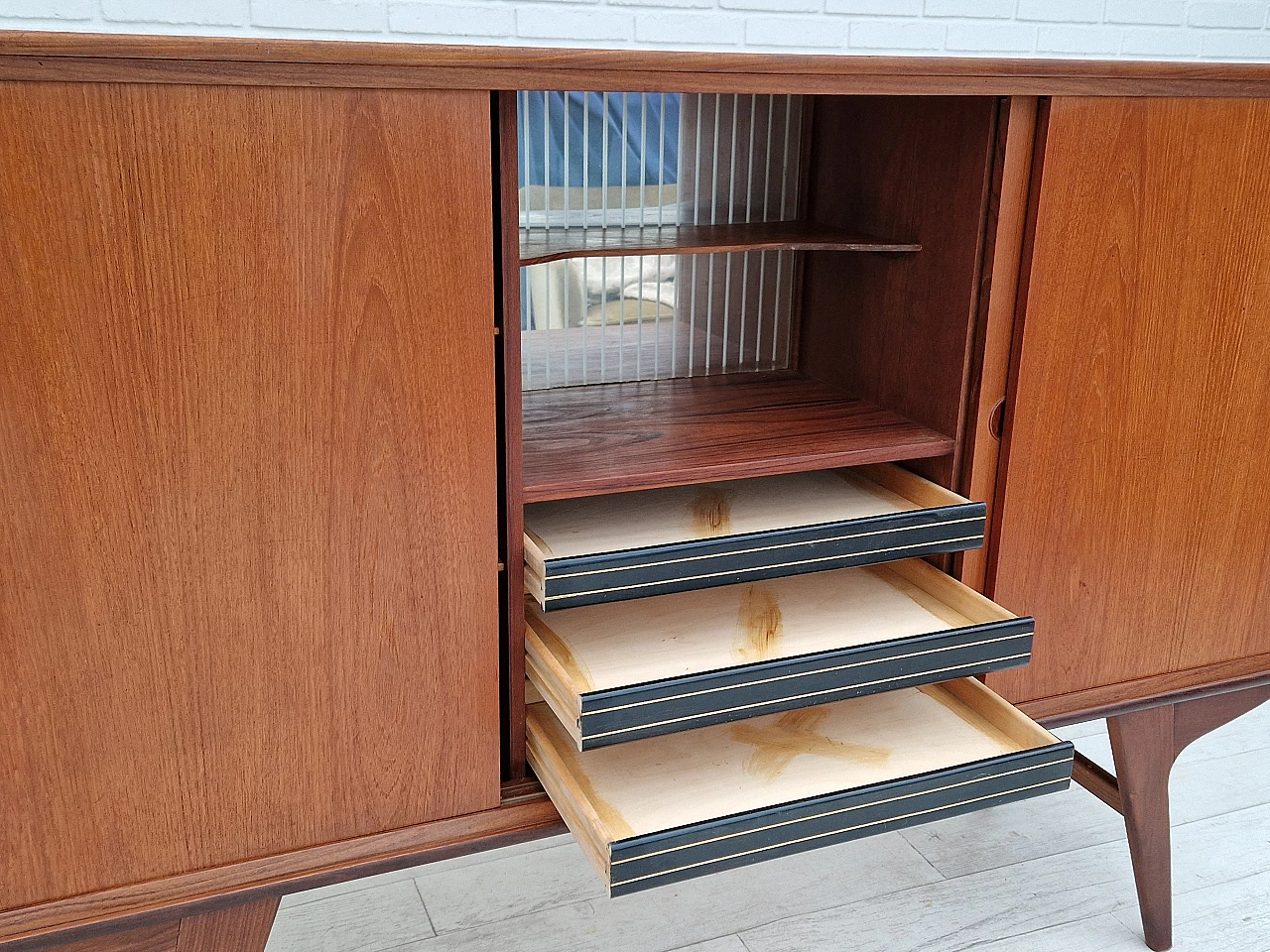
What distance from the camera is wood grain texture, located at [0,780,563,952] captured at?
0.95 metres

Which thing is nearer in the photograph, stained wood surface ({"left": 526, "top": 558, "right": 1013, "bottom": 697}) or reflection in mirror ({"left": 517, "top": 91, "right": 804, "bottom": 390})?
stained wood surface ({"left": 526, "top": 558, "right": 1013, "bottom": 697})

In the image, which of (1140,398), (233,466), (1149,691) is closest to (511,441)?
(233,466)

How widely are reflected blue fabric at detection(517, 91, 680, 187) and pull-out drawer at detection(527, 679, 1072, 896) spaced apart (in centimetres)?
57

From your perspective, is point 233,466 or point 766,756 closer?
point 233,466

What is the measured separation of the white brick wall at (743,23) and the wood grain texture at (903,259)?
1.87 ft

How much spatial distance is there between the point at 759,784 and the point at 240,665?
0.47 m

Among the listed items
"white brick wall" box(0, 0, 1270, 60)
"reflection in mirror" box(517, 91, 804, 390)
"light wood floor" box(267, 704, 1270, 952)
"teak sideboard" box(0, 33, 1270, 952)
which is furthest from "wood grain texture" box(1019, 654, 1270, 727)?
"white brick wall" box(0, 0, 1270, 60)

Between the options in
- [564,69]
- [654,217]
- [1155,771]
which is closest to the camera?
[564,69]

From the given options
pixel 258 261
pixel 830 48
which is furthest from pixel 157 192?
pixel 830 48

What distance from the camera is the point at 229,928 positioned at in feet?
3.39

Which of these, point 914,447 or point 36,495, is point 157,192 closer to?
point 36,495

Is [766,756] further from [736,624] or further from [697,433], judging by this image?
[697,433]

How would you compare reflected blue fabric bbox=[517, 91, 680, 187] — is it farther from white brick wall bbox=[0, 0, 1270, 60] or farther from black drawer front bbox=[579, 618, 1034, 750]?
black drawer front bbox=[579, 618, 1034, 750]

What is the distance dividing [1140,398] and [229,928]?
3.33 feet
